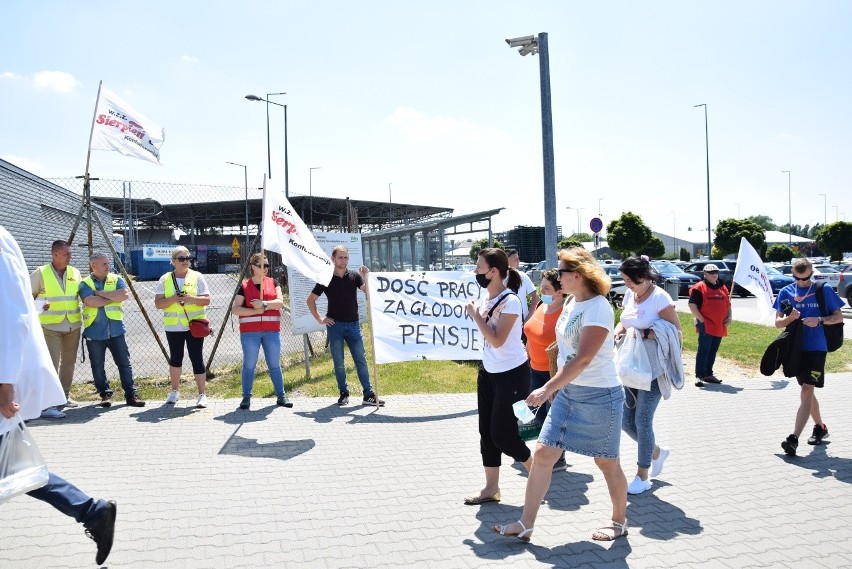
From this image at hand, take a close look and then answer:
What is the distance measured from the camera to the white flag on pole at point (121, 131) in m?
8.71

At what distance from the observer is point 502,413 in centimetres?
455

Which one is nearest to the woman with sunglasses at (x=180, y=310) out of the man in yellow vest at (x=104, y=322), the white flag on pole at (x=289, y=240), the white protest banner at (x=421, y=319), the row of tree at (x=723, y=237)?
the man in yellow vest at (x=104, y=322)

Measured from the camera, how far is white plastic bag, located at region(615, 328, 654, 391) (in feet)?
16.1

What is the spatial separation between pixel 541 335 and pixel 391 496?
180 cm

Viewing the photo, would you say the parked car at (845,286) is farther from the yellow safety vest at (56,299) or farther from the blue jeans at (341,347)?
the yellow safety vest at (56,299)

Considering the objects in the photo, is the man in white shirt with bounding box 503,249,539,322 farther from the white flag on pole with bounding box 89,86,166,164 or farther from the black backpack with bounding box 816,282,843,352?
the white flag on pole with bounding box 89,86,166,164

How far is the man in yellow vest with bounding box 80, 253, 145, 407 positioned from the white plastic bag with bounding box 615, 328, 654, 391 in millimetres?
5693

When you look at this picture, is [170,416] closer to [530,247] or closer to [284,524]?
[284,524]

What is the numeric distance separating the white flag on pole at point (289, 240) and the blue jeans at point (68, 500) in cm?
397

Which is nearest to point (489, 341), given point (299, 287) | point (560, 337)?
point (560, 337)

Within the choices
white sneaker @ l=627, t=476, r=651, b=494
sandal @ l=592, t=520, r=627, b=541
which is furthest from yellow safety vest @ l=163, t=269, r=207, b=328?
sandal @ l=592, t=520, r=627, b=541

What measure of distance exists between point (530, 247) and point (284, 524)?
96.5 feet

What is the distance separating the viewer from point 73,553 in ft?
12.8

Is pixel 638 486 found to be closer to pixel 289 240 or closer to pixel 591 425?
pixel 591 425
